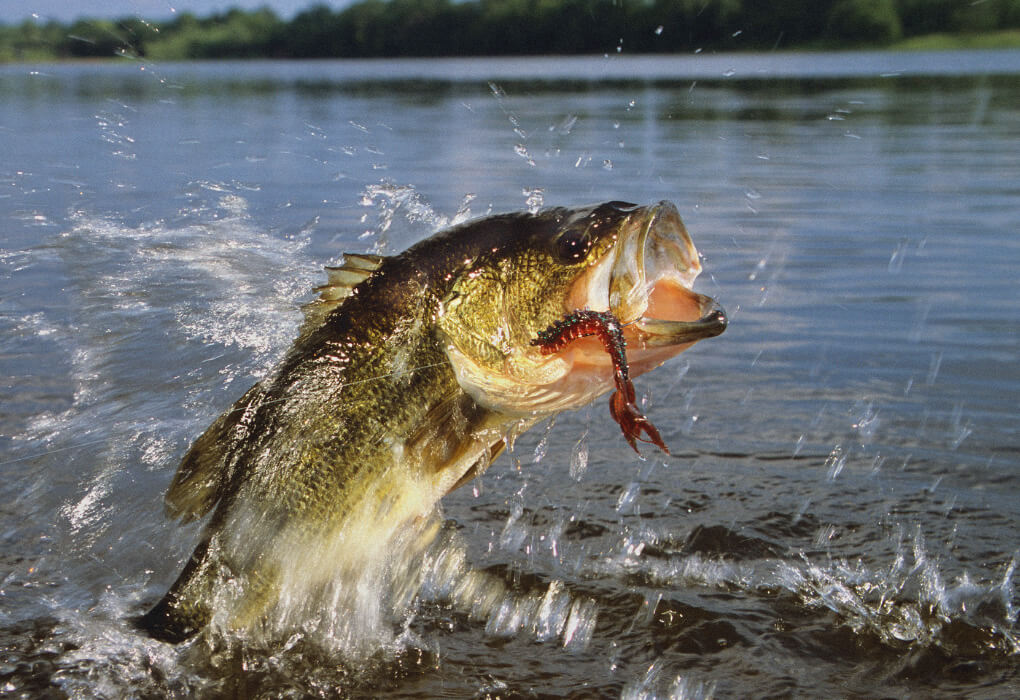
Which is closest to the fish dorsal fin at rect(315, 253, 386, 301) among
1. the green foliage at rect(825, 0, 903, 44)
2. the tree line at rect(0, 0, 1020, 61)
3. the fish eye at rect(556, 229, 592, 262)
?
the fish eye at rect(556, 229, 592, 262)

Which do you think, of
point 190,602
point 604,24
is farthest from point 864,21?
point 190,602

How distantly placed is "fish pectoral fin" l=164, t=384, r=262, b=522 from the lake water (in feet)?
1.79

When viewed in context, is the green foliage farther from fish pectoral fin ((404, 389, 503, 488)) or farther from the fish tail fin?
the fish tail fin

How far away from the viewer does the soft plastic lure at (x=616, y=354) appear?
2.99m

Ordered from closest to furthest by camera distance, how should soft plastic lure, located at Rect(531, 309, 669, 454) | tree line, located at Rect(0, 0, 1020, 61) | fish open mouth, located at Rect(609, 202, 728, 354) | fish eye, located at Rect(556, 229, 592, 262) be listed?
soft plastic lure, located at Rect(531, 309, 669, 454)
fish open mouth, located at Rect(609, 202, 728, 354)
fish eye, located at Rect(556, 229, 592, 262)
tree line, located at Rect(0, 0, 1020, 61)

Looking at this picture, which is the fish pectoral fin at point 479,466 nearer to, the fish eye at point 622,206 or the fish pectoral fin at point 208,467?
the fish pectoral fin at point 208,467

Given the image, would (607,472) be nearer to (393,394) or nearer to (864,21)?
(393,394)

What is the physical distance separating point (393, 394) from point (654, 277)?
0.90m

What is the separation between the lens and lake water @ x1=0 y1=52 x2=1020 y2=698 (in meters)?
3.93

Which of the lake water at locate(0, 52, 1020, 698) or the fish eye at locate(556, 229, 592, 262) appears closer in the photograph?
the fish eye at locate(556, 229, 592, 262)

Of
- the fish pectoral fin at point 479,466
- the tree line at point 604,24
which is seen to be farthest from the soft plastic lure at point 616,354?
the tree line at point 604,24

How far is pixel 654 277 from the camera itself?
126 inches

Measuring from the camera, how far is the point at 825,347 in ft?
24.7

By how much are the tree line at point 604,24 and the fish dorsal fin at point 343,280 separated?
2902 cm
